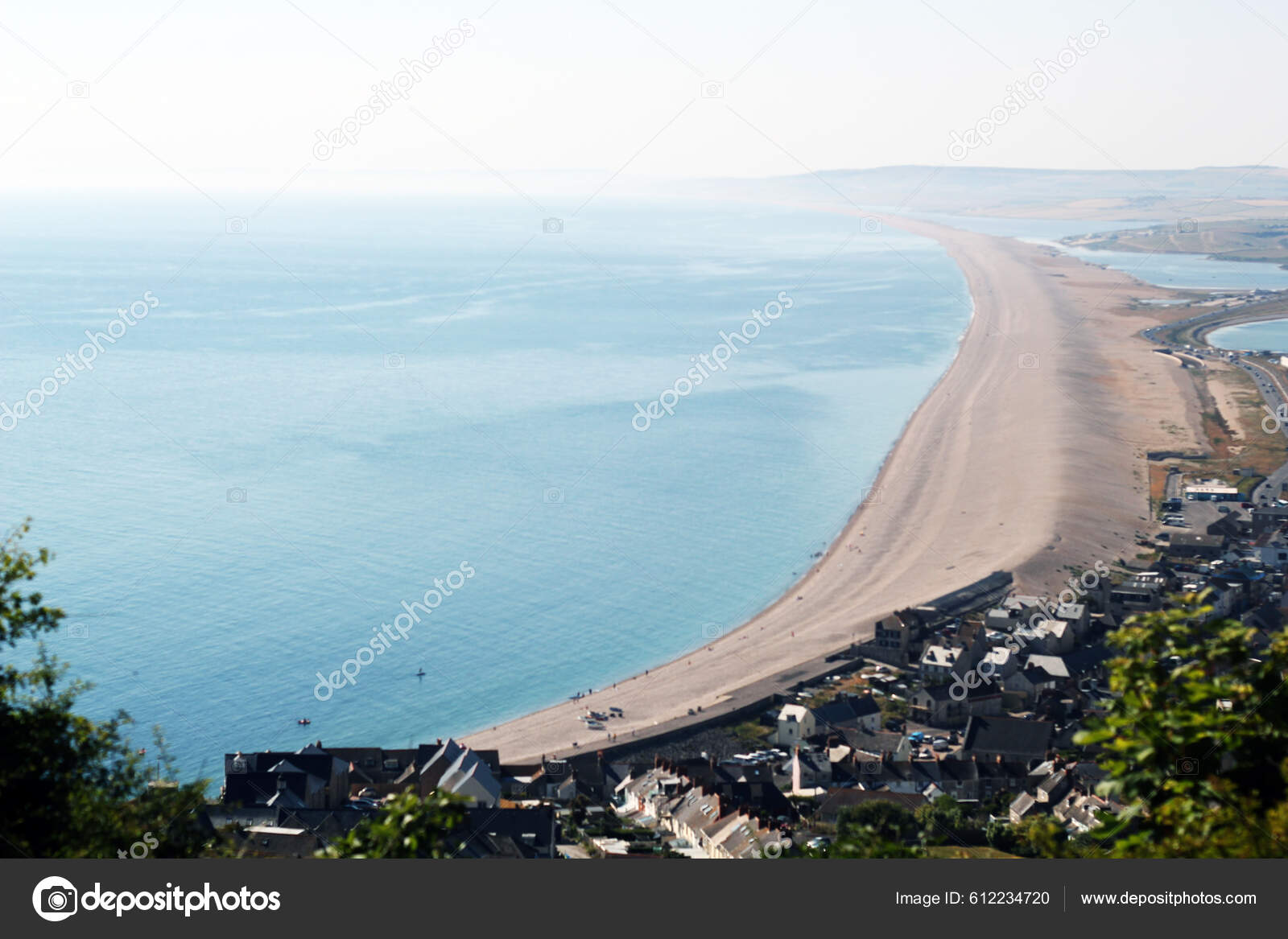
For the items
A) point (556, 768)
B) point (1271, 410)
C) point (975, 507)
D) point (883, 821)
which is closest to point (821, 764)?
point (883, 821)

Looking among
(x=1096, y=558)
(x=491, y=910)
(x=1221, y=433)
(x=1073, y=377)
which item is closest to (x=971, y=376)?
(x=1073, y=377)

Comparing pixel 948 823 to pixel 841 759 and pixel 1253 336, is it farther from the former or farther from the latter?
pixel 1253 336

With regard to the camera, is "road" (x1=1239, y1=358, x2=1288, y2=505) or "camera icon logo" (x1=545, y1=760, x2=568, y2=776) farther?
"road" (x1=1239, y1=358, x2=1288, y2=505)

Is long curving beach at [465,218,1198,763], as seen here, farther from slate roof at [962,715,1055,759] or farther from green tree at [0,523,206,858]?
green tree at [0,523,206,858]

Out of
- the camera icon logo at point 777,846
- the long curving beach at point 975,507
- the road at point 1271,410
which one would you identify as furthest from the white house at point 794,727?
the road at point 1271,410

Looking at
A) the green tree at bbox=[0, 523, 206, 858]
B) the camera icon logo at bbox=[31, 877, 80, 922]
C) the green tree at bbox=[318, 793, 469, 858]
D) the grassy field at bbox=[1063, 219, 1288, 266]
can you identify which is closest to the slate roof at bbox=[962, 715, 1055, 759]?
the green tree at bbox=[0, 523, 206, 858]

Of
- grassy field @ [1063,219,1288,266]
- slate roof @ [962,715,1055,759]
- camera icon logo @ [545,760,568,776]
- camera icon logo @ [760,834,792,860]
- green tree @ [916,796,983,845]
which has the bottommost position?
camera icon logo @ [760,834,792,860]
